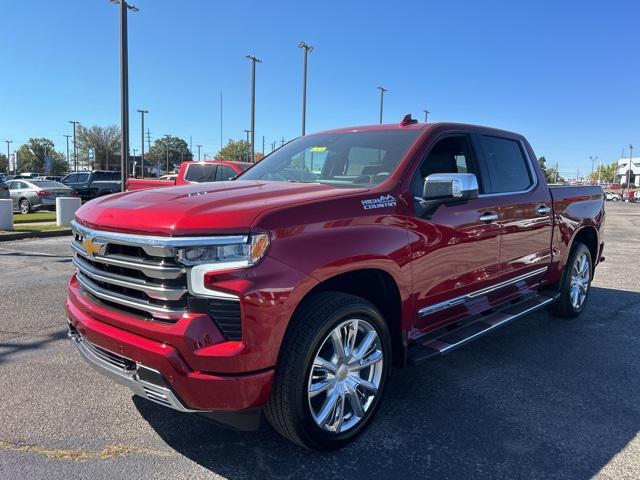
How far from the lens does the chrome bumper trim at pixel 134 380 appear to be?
97.1 inches

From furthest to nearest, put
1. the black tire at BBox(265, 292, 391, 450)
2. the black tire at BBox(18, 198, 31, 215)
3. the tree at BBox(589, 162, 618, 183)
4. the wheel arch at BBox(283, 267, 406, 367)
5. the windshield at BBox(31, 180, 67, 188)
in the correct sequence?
1. the tree at BBox(589, 162, 618, 183)
2. the windshield at BBox(31, 180, 67, 188)
3. the black tire at BBox(18, 198, 31, 215)
4. the wheel arch at BBox(283, 267, 406, 367)
5. the black tire at BBox(265, 292, 391, 450)

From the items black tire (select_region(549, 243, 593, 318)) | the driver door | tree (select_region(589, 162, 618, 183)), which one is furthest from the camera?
tree (select_region(589, 162, 618, 183))

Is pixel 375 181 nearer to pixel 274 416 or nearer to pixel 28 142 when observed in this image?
pixel 274 416

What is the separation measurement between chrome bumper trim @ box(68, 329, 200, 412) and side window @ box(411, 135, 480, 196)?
195 centimetres

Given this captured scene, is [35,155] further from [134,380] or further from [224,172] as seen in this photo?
[134,380]

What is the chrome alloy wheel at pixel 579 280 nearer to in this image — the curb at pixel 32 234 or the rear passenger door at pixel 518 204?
the rear passenger door at pixel 518 204

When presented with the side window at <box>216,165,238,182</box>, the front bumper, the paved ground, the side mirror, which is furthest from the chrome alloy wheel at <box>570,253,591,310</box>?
the side window at <box>216,165,238,182</box>

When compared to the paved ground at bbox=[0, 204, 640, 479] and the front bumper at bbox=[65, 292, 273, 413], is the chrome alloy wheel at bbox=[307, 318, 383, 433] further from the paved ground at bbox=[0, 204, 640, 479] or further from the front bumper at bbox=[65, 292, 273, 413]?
the front bumper at bbox=[65, 292, 273, 413]

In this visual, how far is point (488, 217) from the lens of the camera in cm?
393

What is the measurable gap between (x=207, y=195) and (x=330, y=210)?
74cm

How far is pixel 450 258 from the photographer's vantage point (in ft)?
11.7

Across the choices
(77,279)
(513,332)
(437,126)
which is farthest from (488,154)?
(77,279)

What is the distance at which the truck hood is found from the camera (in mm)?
2451

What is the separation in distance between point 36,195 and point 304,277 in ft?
69.7
